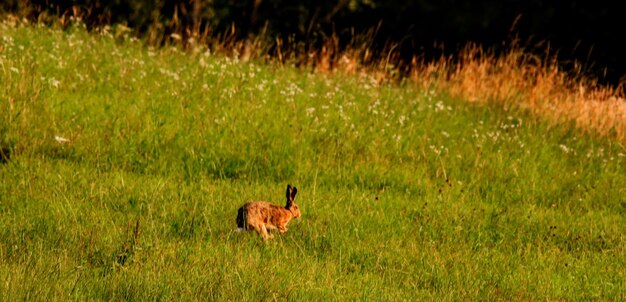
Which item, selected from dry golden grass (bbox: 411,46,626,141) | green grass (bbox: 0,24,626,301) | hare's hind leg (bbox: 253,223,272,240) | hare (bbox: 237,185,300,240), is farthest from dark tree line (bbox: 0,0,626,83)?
hare's hind leg (bbox: 253,223,272,240)

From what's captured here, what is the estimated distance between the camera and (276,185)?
8.55m

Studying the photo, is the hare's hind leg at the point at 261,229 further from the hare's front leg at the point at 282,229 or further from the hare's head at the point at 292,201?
the hare's head at the point at 292,201

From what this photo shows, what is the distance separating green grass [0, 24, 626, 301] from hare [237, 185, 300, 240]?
0.29ft

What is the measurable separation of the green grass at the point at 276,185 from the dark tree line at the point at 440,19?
1296 cm

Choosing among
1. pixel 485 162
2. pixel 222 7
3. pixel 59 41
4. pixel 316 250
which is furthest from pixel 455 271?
pixel 222 7

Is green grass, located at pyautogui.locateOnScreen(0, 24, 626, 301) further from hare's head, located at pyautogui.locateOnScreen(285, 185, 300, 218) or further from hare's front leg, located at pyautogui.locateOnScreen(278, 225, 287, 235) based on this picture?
hare's head, located at pyautogui.locateOnScreen(285, 185, 300, 218)

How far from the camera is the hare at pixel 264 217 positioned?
665cm

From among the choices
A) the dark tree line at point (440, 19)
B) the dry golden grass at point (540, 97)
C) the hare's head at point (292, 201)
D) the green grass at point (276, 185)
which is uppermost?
the hare's head at point (292, 201)

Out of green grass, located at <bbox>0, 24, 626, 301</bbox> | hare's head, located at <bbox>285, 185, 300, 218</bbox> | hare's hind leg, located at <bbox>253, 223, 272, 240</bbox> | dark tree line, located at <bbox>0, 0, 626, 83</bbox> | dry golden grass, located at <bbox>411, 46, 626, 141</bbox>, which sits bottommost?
dark tree line, located at <bbox>0, 0, 626, 83</bbox>

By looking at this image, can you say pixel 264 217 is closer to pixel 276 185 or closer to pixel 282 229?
pixel 282 229

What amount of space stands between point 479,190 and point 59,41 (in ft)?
19.5

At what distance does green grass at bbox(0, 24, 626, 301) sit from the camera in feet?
19.9

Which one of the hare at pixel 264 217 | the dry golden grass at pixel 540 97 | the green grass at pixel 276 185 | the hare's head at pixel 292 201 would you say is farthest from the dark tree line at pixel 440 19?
the hare at pixel 264 217

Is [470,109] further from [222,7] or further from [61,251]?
[222,7]
